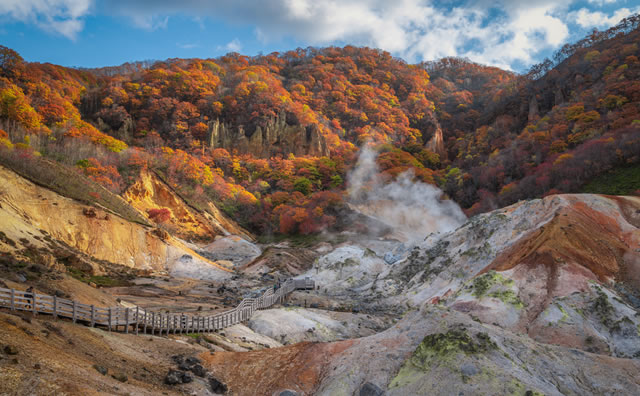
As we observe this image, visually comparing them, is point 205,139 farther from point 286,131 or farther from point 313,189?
point 313,189

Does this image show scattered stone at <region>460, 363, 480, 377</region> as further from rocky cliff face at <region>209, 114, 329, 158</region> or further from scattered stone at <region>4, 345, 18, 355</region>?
rocky cliff face at <region>209, 114, 329, 158</region>

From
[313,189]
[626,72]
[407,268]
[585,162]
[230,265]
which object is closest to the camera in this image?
[407,268]

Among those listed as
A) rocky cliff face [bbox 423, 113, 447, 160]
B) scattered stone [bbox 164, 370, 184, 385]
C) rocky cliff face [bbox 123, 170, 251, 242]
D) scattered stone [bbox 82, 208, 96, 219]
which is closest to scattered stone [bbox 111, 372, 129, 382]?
scattered stone [bbox 164, 370, 184, 385]

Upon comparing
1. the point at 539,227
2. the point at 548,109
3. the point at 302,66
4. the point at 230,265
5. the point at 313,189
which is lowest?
the point at 230,265

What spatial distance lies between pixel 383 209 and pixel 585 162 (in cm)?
3254

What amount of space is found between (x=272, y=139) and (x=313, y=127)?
9.73 meters

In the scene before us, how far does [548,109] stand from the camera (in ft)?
307

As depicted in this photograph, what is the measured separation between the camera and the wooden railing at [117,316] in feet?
41.8

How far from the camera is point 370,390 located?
1180cm

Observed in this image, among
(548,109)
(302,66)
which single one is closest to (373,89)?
(302,66)

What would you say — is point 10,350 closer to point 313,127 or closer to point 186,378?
point 186,378

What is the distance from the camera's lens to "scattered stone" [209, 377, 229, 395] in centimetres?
1273

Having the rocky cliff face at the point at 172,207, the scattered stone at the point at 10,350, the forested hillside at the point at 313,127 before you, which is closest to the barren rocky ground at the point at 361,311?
the scattered stone at the point at 10,350

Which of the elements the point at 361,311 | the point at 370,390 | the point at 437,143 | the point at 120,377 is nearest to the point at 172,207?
the point at 361,311
